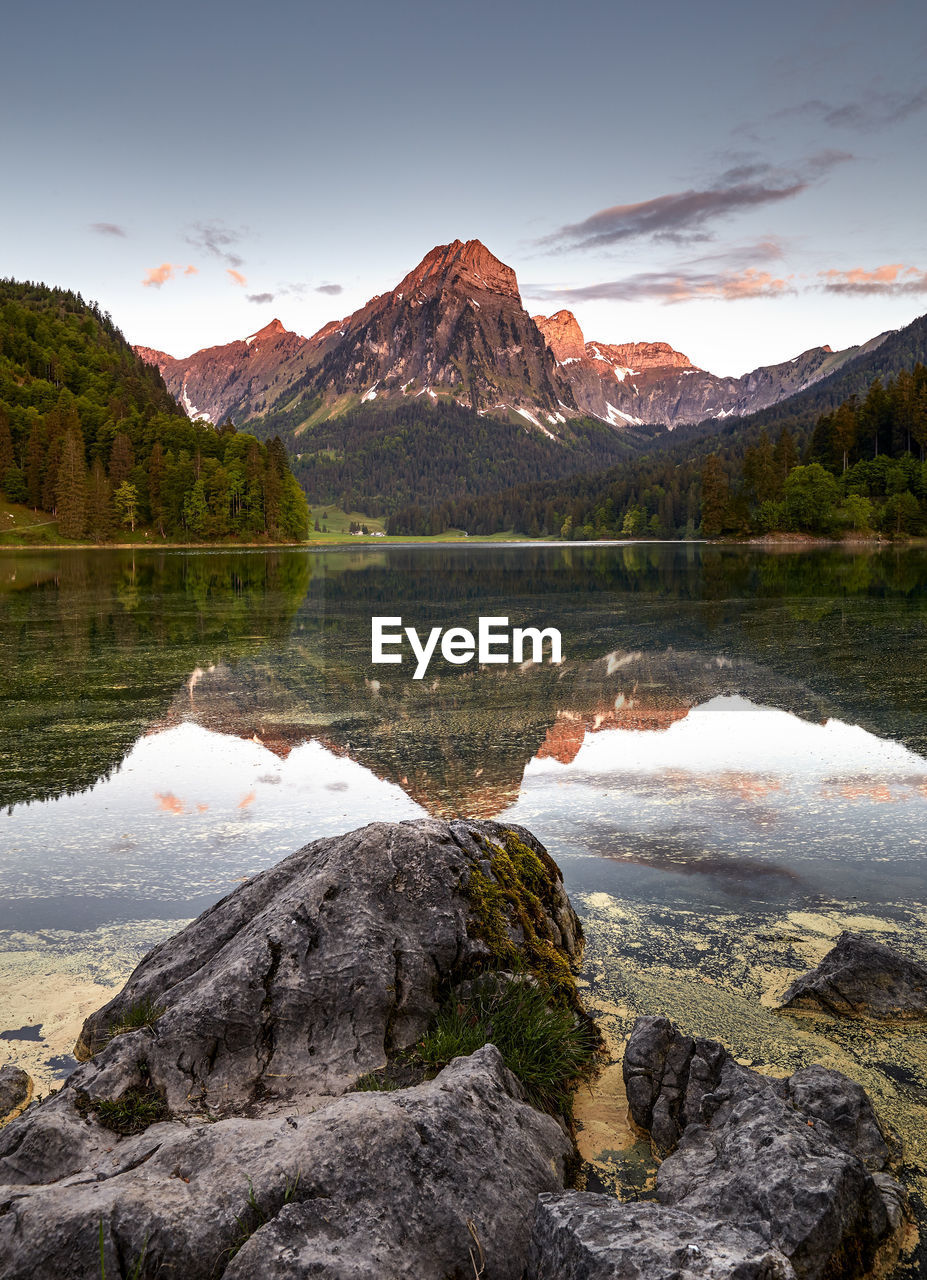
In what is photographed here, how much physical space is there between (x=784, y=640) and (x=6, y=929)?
83.9ft

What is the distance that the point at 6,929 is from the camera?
8.27 metres

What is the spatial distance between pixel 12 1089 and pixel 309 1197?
2886 mm

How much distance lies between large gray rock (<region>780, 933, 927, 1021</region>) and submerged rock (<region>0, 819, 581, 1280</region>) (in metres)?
2.14

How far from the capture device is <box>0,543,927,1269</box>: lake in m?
7.17

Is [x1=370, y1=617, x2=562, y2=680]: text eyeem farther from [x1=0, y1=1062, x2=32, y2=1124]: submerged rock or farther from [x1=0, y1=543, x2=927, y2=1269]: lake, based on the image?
[x1=0, y1=1062, x2=32, y2=1124]: submerged rock

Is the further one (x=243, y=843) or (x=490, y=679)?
(x=490, y=679)

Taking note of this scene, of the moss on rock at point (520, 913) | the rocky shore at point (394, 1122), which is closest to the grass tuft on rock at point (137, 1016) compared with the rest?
the rocky shore at point (394, 1122)

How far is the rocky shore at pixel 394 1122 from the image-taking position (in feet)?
12.0

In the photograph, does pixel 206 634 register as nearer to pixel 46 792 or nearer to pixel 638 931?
pixel 46 792

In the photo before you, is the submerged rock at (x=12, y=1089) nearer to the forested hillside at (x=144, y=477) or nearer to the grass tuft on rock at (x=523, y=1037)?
the grass tuft on rock at (x=523, y=1037)

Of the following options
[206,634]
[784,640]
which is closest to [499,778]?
[784,640]

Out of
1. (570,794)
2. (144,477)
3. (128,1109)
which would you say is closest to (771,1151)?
(128,1109)

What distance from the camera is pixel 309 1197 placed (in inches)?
155

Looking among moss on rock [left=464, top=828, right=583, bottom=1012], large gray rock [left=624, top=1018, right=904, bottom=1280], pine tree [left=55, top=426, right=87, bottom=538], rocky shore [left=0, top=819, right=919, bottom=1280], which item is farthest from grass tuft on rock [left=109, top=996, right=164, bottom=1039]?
Result: pine tree [left=55, top=426, right=87, bottom=538]
